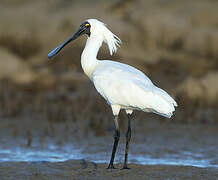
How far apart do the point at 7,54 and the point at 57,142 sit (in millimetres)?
9623

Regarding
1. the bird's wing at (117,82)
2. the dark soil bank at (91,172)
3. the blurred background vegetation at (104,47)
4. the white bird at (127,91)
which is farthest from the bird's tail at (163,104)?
the blurred background vegetation at (104,47)

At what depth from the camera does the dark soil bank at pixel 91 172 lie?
7734mm

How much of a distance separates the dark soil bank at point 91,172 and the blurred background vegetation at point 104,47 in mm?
7083

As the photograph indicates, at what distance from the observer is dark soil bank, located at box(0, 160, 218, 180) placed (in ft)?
25.4

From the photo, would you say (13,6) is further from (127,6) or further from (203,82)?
(203,82)

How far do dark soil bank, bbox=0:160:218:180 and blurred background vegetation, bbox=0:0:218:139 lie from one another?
7083 mm

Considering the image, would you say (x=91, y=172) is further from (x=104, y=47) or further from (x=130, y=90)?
(x=104, y=47)

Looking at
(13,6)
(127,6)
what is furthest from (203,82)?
(13,6)

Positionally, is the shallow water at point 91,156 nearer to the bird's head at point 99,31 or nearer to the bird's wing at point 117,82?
the bird's wing at point 117,82

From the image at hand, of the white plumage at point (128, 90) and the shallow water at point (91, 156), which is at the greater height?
the white plumage at point (128, 90)

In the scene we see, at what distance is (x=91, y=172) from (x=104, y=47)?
42.2 ft

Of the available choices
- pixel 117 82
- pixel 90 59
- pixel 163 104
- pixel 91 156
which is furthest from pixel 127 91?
pixel 91 156

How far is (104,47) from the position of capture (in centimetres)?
2061

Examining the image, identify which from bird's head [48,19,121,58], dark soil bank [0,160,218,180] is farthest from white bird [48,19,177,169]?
bird's head [48,19,121,58]
